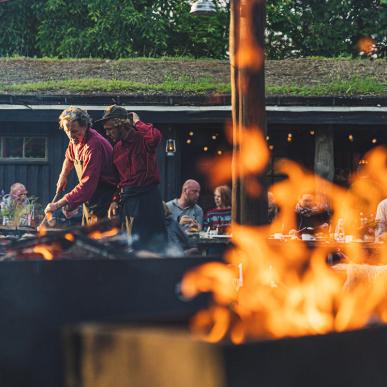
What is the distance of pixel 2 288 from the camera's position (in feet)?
12.7

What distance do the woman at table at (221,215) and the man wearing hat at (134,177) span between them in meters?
3.08

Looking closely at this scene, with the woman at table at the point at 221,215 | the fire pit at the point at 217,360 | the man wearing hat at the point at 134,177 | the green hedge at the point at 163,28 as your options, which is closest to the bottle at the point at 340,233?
the woman at table at the point at 221,215

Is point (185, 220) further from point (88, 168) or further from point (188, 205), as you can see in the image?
point (88, 168)

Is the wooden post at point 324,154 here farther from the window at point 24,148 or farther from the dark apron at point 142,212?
the dark apron at point 142,212

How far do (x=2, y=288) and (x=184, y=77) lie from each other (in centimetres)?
1388

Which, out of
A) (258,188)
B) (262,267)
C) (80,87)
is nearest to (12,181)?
(80,87)

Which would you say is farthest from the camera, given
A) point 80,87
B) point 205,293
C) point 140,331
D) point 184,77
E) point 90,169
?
point 184,77

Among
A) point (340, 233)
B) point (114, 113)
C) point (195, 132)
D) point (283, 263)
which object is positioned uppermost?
point (195, 132)

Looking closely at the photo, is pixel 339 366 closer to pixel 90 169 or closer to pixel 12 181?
pixel 90 169

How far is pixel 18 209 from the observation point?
12500mm

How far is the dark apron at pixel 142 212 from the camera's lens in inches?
328

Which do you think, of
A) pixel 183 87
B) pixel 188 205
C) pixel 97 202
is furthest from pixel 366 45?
pixel 97 202

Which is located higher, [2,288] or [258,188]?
[258,188]

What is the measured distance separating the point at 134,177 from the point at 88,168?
55 centimetres
